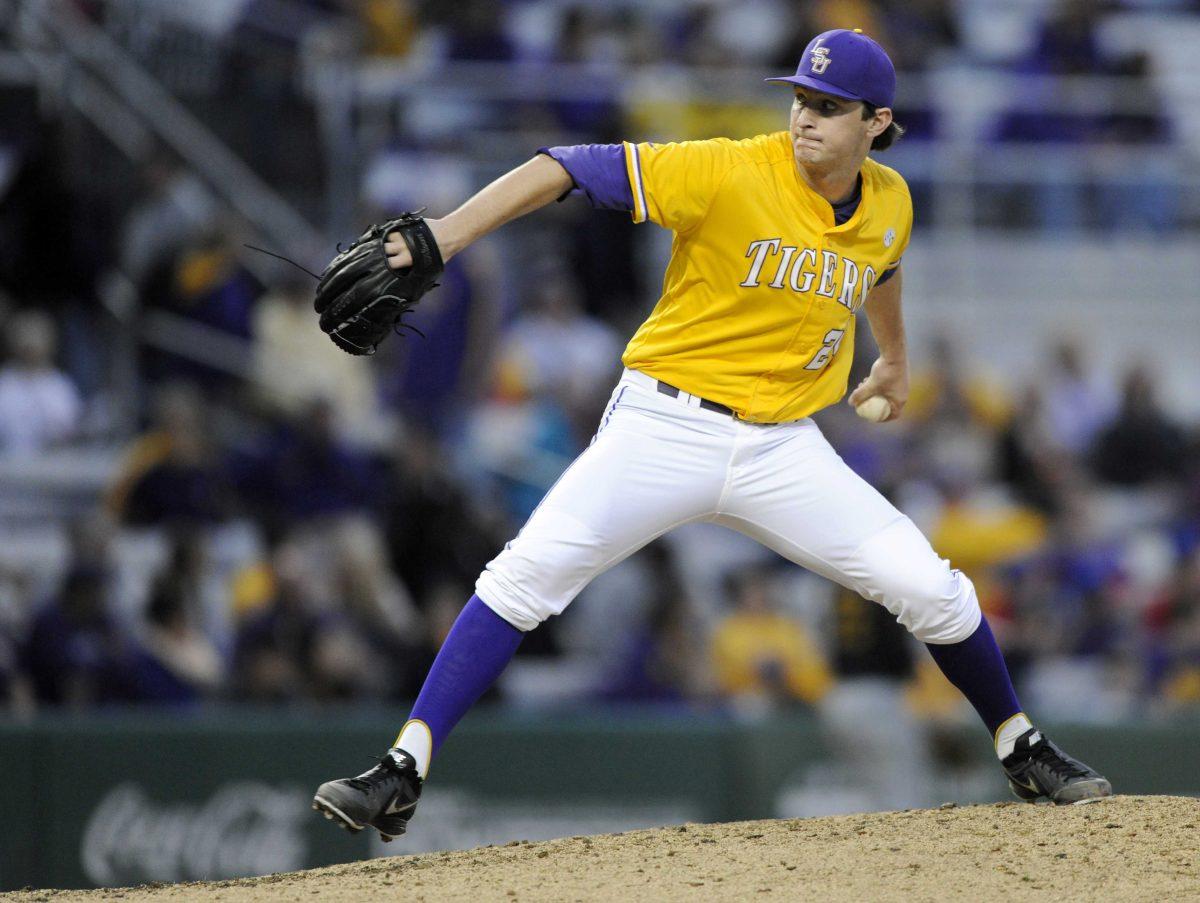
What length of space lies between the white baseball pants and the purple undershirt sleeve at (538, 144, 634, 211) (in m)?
0.52

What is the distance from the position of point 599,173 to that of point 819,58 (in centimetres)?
67

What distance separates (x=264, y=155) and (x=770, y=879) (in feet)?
22.6

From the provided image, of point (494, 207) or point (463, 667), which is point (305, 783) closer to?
point (463, 667)

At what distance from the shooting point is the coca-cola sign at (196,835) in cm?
802

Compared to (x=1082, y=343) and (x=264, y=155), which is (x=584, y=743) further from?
(x=1082, y=343)

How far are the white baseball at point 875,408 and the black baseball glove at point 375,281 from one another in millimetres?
1462

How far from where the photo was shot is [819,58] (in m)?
4.61

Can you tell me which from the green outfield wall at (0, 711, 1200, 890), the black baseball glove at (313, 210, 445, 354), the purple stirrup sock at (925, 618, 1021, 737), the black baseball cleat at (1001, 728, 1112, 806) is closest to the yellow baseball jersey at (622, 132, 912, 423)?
the black baseball glove at (313, 210, 445, 354)

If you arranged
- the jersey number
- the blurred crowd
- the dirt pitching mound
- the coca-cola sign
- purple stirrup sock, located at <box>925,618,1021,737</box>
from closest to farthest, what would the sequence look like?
the dirt pitching mound, the jersey number, purple stirrup sock, located at <box>925,618,1021,737</box>, the coca-cola sign, the blurred crowd

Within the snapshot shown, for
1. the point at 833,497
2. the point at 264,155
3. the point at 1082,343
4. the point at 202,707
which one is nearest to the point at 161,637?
the point at 202,707

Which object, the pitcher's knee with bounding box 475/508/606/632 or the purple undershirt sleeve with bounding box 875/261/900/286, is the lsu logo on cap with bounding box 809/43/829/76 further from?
the pitcher's knee with bounding box 475/508/606/632

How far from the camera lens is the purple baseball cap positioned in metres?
4.59

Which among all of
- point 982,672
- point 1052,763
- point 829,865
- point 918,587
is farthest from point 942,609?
point 829,865

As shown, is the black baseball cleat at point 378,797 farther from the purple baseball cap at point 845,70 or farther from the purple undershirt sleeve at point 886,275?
the purple baseball cap at point 845,70
